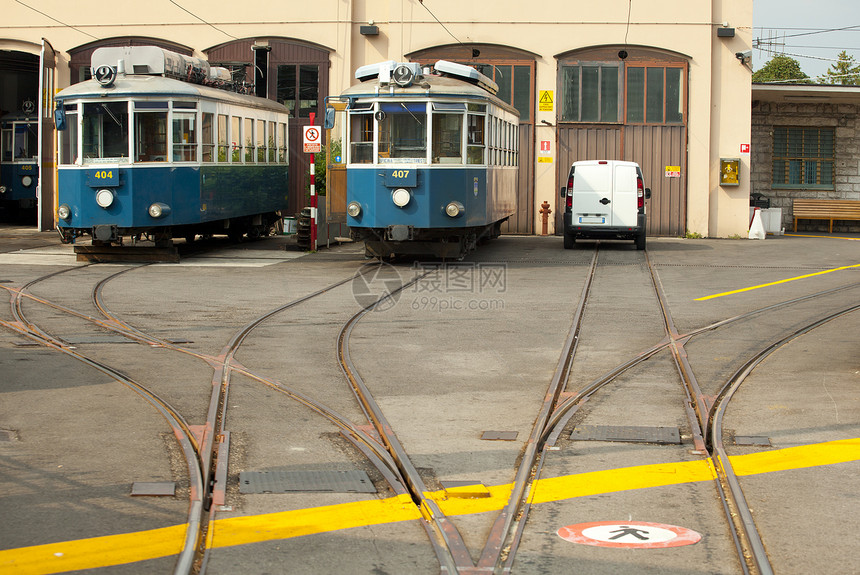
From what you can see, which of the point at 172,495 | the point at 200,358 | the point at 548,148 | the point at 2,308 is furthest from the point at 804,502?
the point at 548,148

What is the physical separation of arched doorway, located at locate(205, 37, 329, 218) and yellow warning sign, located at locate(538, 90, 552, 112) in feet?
19.1

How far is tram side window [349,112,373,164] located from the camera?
64.4ft

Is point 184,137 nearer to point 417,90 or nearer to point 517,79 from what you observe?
point 417,90

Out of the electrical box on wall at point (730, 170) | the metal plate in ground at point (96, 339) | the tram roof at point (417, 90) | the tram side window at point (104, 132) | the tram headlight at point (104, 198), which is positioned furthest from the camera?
the electrical box on wall at point (730, 170)

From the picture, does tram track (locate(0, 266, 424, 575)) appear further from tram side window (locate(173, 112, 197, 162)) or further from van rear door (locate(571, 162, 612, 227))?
van rear door (locate(571, 162, 612, 227))

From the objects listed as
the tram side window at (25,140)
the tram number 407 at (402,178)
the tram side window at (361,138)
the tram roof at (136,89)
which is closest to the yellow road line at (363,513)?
the tram number 407 at (402,178)

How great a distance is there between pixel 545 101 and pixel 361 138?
10.9m

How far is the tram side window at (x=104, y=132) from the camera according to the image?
2039cm

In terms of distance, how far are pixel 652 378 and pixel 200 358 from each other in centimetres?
435

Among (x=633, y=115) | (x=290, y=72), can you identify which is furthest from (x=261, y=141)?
(x=633, y=115)

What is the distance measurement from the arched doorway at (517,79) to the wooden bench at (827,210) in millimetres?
10127

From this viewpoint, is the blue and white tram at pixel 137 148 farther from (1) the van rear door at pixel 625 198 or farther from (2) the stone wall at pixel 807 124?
(2) the stone wall at pixel 807 124

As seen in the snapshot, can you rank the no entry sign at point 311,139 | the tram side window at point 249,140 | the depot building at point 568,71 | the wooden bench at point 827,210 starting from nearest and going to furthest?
the no entry sign at point 311,139 < the tram side window at point 249,140 < the depot building at point 568,71 < the wooden bench at point 827,210

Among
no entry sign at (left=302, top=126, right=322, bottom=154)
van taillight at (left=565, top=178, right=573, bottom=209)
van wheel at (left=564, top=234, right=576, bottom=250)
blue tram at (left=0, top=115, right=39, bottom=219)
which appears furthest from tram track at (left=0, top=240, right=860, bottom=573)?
blue tram at (left=0, top=115, right=39, bottom=219)
